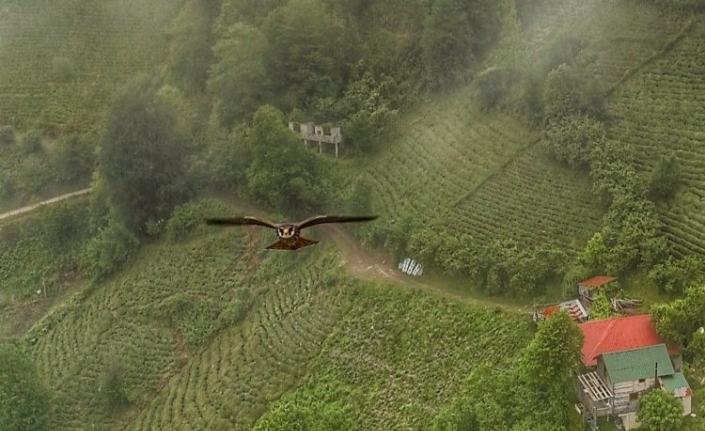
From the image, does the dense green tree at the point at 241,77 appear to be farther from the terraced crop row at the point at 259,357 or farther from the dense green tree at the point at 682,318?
the dense green tree at the point at 682,318

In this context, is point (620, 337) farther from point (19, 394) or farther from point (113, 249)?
point (113, 249)

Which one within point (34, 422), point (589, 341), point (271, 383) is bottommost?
point (34, 422)

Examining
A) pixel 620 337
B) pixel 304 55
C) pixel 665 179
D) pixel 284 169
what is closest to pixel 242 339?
pixel 284 169

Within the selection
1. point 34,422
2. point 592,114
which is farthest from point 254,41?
point 34,422

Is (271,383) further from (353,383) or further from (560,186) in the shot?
(560,186)

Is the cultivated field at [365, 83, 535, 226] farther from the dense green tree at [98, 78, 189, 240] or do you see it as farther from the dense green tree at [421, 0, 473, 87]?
the dense green tree at [98, 78, 189, 240]
